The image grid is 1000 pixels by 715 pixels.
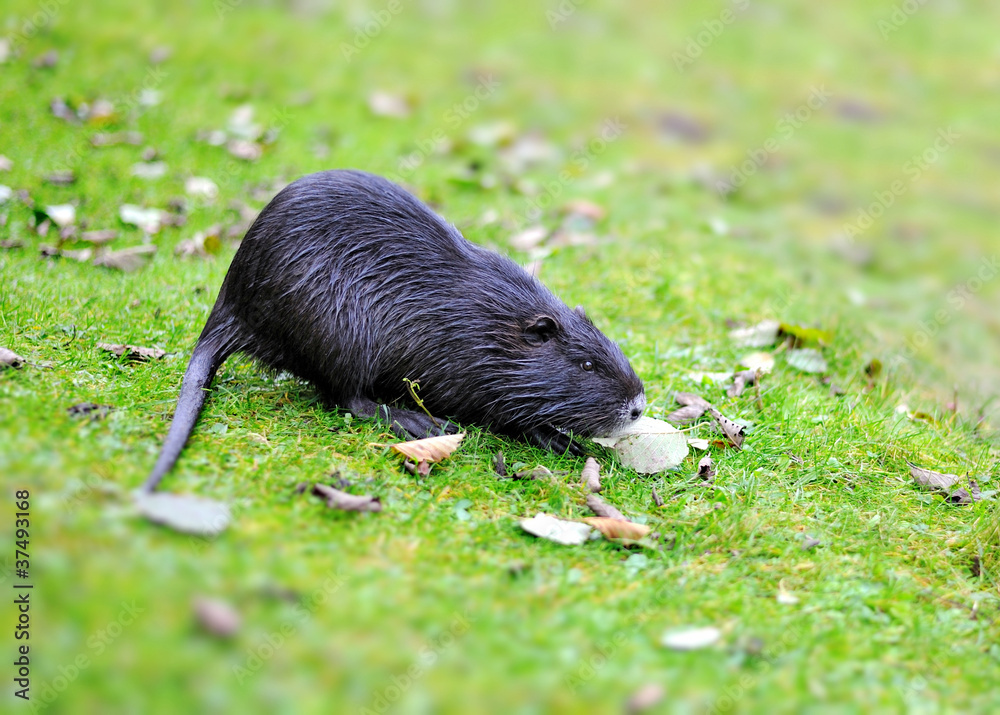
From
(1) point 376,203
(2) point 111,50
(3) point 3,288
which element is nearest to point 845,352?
(1) point 376,203

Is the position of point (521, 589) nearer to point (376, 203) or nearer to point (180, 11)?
point (376, 203)

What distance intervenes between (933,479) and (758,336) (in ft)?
4.89

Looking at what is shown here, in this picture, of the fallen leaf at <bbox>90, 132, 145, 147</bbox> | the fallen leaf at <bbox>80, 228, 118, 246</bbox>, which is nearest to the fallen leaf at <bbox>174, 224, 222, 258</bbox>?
the fallen leaf at <bbox>80, 228, 118, 246</bbox>

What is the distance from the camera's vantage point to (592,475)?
3219mm

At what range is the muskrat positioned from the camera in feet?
11.1

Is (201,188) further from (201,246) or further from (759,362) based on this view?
(759,362)

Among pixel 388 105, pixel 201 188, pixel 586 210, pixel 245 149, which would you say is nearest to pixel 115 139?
pixel 245 149

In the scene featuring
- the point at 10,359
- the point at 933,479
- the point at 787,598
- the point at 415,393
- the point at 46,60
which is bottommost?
the point at 46,60

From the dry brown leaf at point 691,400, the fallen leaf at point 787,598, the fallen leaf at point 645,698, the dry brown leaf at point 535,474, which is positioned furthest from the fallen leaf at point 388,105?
the fallen leaf at point 645,698

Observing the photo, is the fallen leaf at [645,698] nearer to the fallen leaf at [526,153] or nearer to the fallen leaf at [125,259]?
the fallen leaf at [125,259]

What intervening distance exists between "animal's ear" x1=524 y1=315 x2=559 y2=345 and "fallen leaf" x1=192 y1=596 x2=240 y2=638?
1.87 metres

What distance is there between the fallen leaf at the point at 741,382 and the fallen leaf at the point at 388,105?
15.3 feet

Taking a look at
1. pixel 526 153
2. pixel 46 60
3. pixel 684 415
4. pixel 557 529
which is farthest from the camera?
pixel 526 153

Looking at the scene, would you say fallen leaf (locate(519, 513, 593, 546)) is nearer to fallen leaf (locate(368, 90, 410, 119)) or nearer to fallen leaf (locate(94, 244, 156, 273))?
fallen leaf (locate(94, 244, 156, 273))
